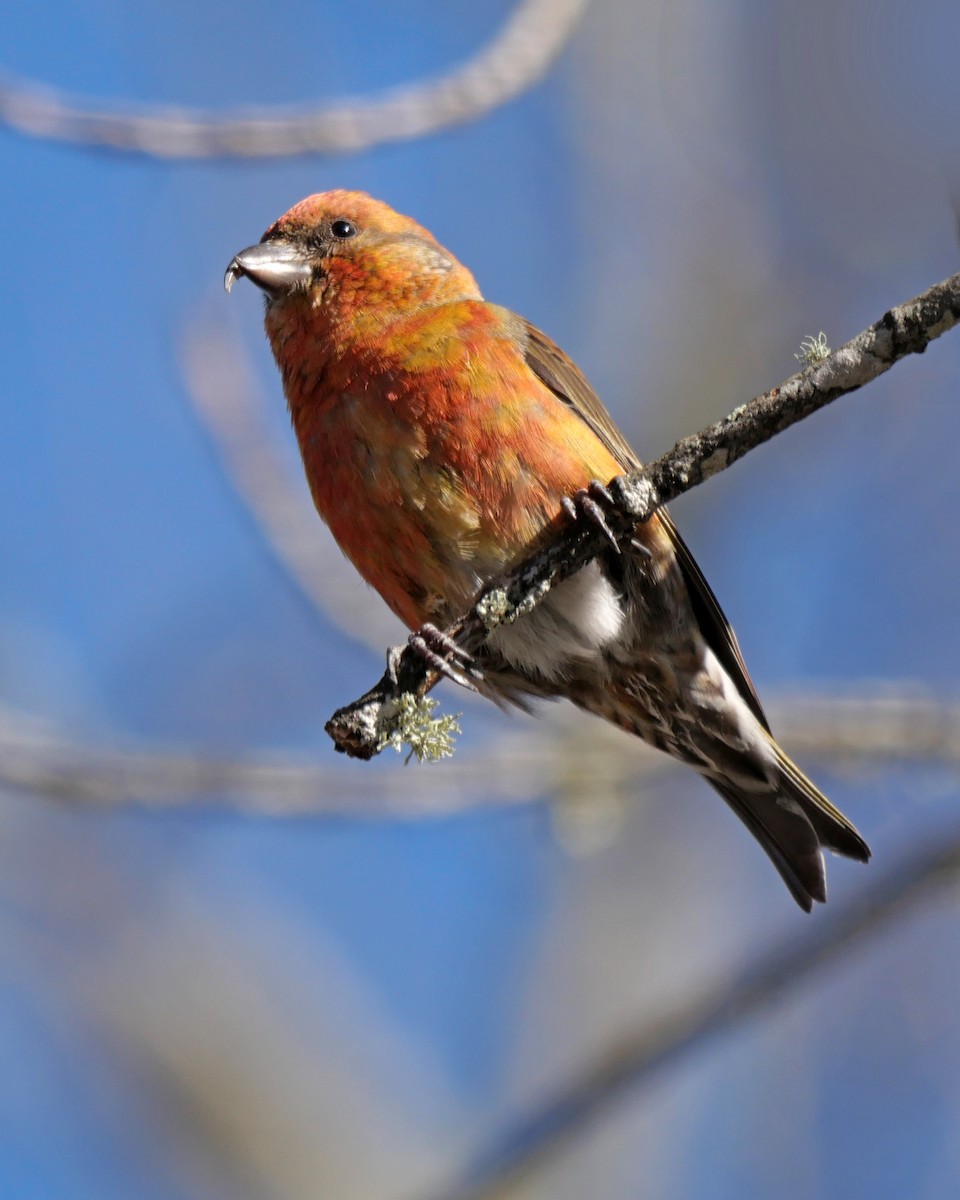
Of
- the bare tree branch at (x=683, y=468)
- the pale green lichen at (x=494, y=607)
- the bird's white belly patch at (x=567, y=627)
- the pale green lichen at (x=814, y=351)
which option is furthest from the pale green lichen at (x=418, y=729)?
the pale green lichen at (x=814, y=351)

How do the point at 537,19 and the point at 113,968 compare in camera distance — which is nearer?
the point at 537,19

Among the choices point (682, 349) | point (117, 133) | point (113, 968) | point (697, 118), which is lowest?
point (113, 968)

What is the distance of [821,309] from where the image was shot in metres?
7.68

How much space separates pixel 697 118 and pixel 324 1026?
18.6ft

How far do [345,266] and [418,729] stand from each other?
1.68 m

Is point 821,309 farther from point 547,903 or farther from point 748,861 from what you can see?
point 547,903

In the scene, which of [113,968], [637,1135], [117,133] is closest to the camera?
[117,133]

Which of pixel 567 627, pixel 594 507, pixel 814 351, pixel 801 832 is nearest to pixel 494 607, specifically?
pixel 594 507

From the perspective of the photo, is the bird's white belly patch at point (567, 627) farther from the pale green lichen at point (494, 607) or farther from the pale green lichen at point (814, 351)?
the pale green lichen at point (814, 351)

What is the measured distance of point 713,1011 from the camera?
408cm

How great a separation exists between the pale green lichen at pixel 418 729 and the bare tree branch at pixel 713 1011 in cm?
121

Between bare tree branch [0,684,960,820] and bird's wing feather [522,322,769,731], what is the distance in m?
0.78

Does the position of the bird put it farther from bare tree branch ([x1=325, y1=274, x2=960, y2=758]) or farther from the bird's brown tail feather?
bare tree branch ([x1=325, y1=274, x2=960, y2=758])

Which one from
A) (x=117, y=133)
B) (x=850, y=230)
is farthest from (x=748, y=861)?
(x=117, y=133)
